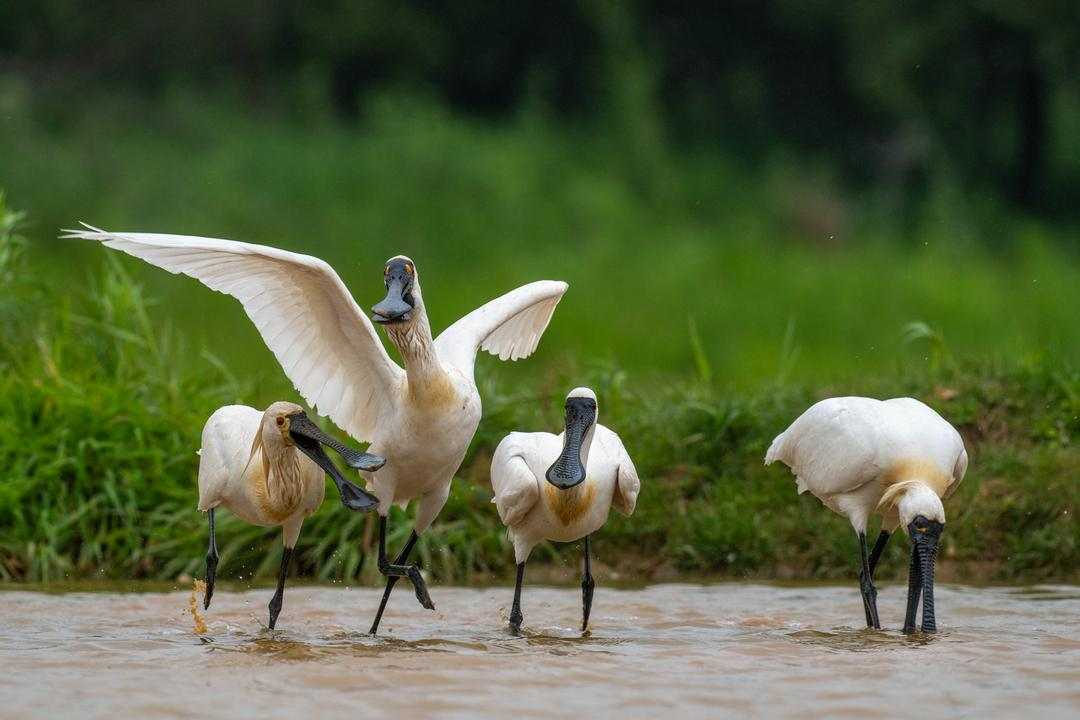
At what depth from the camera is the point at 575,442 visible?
272 inches

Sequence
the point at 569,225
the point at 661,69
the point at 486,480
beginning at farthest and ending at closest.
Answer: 1. the point at 661,69
2. the point at 569,225
3. the point at 486,480

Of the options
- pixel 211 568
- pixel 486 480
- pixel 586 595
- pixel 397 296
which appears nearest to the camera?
pixel 397 296

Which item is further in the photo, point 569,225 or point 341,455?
point 569,225

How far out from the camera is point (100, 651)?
247 inches

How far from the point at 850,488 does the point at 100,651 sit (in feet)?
10.2

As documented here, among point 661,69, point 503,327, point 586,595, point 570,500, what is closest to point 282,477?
point 570,500

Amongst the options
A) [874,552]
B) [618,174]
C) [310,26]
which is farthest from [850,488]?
[310,26]

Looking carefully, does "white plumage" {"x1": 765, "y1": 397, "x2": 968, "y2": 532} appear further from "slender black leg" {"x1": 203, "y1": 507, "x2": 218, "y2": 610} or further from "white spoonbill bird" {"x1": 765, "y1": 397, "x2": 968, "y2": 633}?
"slender black leg" {"x1": 203, "y1": 507, "x2": 218, "y2": 610}

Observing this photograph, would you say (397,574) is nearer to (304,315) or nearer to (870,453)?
(304,315)

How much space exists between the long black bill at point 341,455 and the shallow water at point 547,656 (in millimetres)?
559

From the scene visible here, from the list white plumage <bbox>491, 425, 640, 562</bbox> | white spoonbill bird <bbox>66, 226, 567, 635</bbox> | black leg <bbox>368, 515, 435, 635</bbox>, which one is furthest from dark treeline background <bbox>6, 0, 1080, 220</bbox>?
white spoonbill bird <bbox>66, 226, 567, 635</bbox>

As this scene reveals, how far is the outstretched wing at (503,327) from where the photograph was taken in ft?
23.8

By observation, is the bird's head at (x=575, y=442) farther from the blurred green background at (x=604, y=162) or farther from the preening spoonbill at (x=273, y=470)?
the blurred green background at (x=604, y=162)

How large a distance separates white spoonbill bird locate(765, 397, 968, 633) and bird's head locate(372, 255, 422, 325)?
73.5 inches
